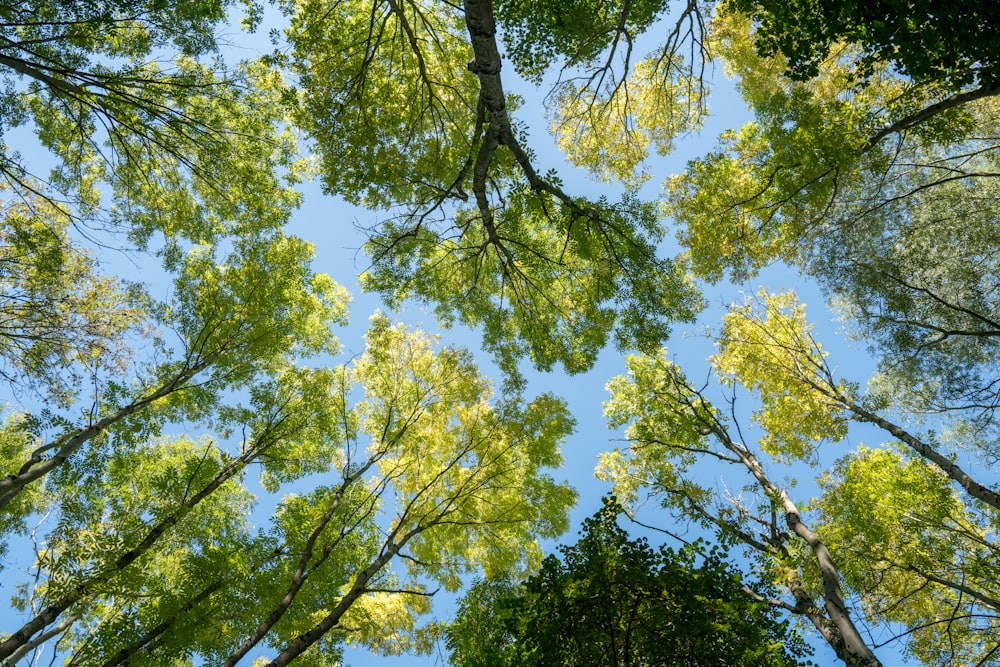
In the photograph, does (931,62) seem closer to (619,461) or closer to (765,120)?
(765,120)

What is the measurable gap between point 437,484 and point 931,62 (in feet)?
29.9

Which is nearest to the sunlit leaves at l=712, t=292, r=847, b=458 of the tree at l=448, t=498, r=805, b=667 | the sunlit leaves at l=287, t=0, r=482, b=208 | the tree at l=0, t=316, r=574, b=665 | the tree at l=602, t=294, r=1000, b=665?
the tree at l=602, t=294, r=1000, b=665

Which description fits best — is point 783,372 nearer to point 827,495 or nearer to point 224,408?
point 827,495

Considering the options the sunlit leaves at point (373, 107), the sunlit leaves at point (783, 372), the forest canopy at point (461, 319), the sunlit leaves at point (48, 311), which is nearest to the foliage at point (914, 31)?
the forest canopy at point (461, 319)

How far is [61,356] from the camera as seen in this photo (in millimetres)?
8164

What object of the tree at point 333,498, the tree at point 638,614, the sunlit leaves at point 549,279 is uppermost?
the sunlit leaves at point 549,279

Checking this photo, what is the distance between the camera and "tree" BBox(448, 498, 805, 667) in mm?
4004

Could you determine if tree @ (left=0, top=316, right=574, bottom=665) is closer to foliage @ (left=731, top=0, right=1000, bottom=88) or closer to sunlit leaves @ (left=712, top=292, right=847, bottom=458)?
sunlit leaves @ (left=712, top=292, right=847, bottom=458)

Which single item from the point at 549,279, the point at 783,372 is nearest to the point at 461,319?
the point at 549,279

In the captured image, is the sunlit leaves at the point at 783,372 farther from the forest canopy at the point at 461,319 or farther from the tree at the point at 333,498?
the tree at the point at 333,498

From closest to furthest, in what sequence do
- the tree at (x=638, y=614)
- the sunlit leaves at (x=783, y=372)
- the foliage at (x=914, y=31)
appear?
the foliage at (x=914, y=31) < the tree at (x=638, y=614) < the sunlit leaves at (x=783, y=372)

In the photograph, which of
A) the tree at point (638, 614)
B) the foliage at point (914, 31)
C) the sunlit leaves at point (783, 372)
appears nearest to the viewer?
the foliage at point (914, 31)

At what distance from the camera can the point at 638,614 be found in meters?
4.25

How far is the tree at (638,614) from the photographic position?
13.1ft
